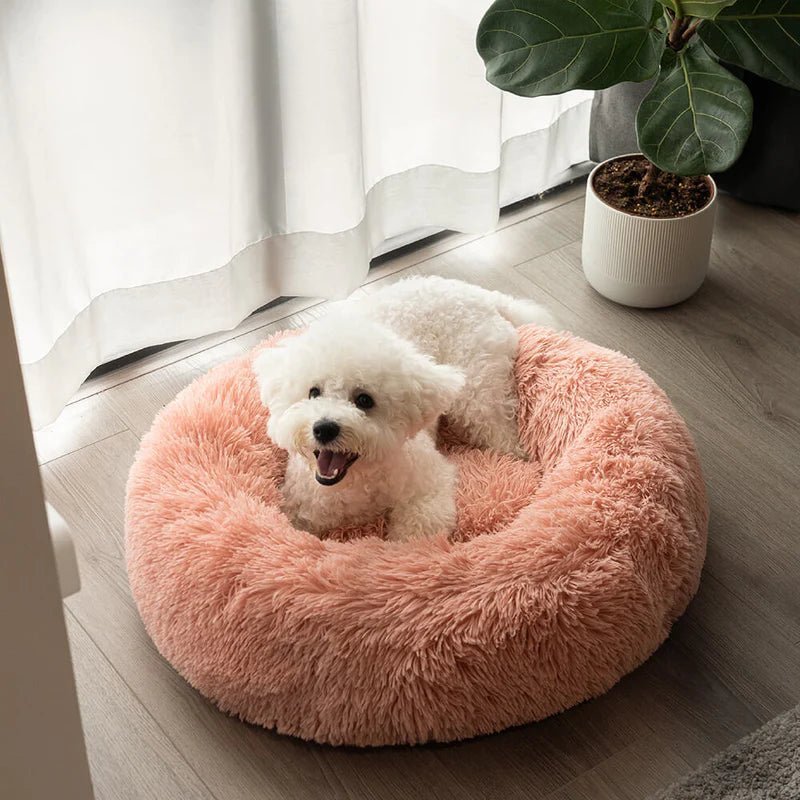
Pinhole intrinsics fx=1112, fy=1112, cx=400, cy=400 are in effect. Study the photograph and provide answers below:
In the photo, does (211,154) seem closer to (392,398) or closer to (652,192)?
(392,398)

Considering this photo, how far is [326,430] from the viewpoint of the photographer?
55.9 inches

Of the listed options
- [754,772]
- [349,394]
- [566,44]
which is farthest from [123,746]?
[566,44]

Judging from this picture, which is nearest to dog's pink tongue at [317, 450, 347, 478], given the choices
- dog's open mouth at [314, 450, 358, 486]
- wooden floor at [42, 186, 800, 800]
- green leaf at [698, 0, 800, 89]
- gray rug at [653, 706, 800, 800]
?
dog's open mouth at [314, 450, 358, 486]

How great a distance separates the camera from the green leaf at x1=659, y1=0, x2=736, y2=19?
5.52ft

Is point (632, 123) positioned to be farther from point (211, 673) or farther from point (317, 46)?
point (211, 673)

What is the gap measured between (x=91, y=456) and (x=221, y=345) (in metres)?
0.36

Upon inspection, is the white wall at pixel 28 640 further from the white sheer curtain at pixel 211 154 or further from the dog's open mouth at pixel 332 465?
the white sheer curtain at pixel 211 154

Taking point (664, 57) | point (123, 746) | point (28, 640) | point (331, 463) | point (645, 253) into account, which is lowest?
point (123, 746)

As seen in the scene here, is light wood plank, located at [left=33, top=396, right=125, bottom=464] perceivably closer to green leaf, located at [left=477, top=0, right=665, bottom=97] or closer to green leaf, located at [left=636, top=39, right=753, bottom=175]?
green leaf, located at [left=477, top=0, right=665, bottom=97]

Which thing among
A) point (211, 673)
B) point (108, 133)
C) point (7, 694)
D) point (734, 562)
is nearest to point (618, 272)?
point (734, 562)

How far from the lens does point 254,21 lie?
1.82m

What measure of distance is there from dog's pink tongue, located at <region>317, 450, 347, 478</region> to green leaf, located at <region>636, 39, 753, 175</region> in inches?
29.7

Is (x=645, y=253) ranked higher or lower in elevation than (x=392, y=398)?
lower

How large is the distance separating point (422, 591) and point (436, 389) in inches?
10.4
